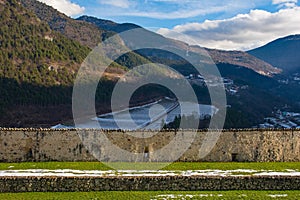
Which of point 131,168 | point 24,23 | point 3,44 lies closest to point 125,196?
point 131,168

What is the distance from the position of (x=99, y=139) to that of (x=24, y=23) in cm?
9737

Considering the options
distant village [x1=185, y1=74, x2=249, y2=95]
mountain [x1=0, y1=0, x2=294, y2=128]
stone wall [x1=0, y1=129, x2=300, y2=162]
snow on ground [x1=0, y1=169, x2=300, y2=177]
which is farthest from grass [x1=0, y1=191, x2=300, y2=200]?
distant village [x1=185, y1=74, x2=249, y2=95]

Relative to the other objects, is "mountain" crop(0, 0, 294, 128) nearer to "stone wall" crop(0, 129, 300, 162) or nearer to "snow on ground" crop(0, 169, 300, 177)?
"stone wall" crop(0, 129, 300, 162)

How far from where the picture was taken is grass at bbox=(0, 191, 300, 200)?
17.7m

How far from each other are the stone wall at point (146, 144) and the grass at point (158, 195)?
5.41 m

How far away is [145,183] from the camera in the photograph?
19.2 meters

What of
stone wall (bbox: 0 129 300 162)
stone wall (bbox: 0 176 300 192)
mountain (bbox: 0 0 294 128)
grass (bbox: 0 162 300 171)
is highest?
mountain (bbox: 0 0 294 128)

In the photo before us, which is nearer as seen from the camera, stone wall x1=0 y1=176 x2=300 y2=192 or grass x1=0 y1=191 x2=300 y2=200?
grass x1=0 y1=191 x2=300 y2=200

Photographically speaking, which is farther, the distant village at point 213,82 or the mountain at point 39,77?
the distant village at point 213,82

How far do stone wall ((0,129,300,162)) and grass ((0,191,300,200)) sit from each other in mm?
5407

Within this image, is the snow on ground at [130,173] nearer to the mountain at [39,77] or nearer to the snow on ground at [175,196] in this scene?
the snow on ground at [175,196]

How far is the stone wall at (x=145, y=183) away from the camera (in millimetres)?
18797

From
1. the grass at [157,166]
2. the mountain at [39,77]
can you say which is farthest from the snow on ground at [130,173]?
the mountain at [39,77]

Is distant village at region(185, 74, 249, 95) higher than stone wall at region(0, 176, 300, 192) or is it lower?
higher
